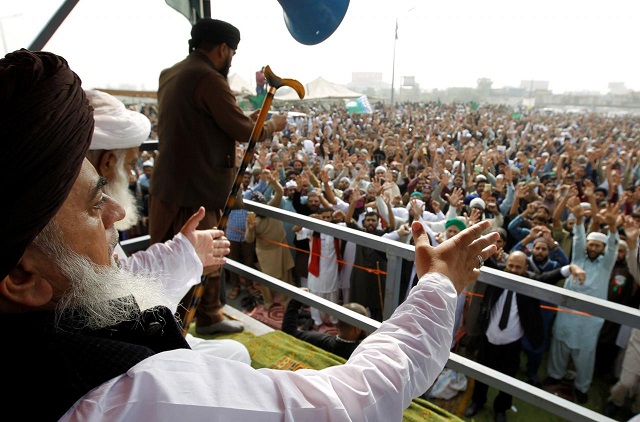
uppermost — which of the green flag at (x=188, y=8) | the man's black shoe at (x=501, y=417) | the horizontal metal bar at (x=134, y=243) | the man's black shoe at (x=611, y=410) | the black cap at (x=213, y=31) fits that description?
the green flag at (x=188, y=8)

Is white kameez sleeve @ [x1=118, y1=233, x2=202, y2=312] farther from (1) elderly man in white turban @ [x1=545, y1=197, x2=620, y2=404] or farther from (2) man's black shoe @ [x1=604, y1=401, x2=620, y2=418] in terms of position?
(2) man's black shoe @ [x1=604, y1=401, x2=620, y2=418]

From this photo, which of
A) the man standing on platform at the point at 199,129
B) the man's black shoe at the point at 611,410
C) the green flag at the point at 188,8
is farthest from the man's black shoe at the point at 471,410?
the green flag at the point at 188,8

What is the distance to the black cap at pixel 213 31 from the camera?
7.06 feet

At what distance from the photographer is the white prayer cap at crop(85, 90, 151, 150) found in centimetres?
171

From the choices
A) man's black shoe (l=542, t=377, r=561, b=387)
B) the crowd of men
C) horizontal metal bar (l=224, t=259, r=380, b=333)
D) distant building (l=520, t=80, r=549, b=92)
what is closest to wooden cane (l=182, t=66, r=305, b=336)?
horizontal metal bar (l=224, t=259, r=380, b=333)

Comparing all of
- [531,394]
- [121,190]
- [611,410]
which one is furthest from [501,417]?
[121,190]

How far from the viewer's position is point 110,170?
1824 mm

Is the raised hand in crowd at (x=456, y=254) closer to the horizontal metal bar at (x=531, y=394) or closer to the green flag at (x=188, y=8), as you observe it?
the horizontal metal bar at (x=531, y=394)

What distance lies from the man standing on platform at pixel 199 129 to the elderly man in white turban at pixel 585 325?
326 centimetres

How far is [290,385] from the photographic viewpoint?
73 cm

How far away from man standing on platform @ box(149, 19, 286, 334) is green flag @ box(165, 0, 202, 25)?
478 millimetres

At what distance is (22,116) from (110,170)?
1289 millimetres

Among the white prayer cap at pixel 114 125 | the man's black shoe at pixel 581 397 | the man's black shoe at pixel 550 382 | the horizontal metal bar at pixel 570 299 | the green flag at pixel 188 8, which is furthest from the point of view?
the man's black shoe at pixel 550 382

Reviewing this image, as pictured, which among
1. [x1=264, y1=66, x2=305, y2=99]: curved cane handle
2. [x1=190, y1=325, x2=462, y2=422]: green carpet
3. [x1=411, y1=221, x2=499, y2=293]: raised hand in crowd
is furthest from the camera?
[x1=190, y1=325, x2=462, y2=422]: green carpet
